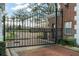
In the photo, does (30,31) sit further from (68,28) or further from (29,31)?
(68,28)

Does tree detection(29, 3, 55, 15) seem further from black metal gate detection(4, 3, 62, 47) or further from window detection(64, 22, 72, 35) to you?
window detection(64, 22, 72, 35)

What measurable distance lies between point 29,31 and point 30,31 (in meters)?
0.03

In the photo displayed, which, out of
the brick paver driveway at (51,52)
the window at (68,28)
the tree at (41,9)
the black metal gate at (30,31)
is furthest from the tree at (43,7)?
the brick paver driveway at (51,52)

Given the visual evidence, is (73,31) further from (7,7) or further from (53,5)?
(7,7)

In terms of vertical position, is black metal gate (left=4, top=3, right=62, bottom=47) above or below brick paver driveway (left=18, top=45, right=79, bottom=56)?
above

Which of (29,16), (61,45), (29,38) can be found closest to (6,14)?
(29,16)

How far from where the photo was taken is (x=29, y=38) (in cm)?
477

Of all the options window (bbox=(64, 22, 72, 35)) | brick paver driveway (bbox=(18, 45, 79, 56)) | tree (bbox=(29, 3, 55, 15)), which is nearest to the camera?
brick paver driveway (bbox=(18, 45, 79, 56))

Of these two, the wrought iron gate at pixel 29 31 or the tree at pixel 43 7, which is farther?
the wrought iron gate at pixel 29 31

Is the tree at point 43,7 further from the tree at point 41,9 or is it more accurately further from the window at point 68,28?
the window at point 68,28

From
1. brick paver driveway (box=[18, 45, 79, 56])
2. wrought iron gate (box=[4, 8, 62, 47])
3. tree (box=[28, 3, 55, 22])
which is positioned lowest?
brick paver driveway (box=[18, 45, 79, 56])

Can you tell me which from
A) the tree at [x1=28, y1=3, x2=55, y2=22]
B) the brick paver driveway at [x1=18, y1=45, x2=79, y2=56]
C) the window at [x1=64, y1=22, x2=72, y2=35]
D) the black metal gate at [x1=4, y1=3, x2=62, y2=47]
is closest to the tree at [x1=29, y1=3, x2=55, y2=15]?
the tree at [x1=28, y1=3, x2=55, y2=22]

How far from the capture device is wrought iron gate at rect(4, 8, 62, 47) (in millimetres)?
4520

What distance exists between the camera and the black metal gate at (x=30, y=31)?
4517 mm
